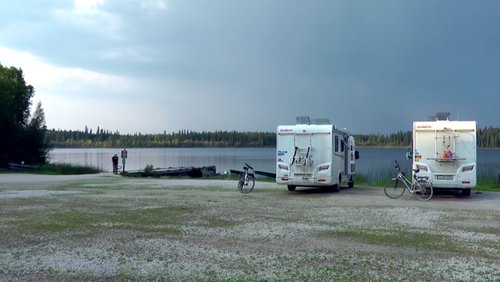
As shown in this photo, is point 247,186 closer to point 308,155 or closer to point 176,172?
point 308,155

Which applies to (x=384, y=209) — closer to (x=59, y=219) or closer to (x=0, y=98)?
(x=59, y=219)

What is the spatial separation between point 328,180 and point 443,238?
9354 millimetres

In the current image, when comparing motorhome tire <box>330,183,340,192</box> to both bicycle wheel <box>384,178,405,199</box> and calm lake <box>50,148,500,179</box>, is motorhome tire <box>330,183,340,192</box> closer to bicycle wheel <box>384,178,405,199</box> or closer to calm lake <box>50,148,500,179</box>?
bicycle wheel <box>384,178,405,199</box>

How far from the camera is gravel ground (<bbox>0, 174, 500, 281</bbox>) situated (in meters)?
7.02

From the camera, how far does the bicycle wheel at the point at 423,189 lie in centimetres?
1762

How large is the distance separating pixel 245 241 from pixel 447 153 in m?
11.0

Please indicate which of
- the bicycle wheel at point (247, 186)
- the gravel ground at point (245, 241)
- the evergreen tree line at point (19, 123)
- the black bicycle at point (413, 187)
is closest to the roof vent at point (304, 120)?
the bicycle wheel at point (247, 186)

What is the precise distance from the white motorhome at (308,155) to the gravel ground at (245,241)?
353 cm

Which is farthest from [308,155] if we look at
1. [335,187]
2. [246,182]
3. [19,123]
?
[19,123]

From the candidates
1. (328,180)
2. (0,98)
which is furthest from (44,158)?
(328,180)

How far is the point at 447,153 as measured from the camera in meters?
17.9

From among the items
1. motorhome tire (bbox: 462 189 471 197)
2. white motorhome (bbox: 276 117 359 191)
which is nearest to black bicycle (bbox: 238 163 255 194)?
white motorhome (bbox: 276 117 359 191)

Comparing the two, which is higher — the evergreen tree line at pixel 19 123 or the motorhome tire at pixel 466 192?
the evergreen tree line at pixel 19 123

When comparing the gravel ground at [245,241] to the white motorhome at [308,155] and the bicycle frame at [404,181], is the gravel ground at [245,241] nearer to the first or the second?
the bicycle frame at [404,181]
